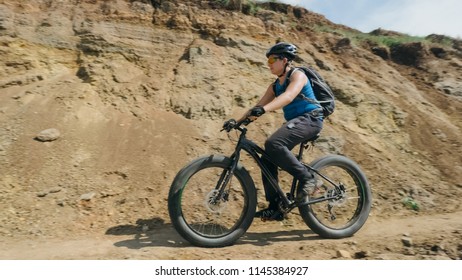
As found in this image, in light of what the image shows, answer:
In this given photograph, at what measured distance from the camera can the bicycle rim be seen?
481 centimetres

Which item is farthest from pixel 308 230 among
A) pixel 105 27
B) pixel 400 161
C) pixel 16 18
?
pixel 16 18

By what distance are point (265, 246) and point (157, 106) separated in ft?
12.4

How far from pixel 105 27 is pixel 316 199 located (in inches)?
229

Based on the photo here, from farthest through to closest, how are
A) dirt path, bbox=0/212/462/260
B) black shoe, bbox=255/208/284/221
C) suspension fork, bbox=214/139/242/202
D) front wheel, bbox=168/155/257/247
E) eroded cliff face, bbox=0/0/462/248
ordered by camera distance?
eroded cliff face, bbox=0/0/462/248 < black shoe, bbox=255/208/284/221 < suspension fork, bbox=214/139/242/202 < front wheel, bbox=168/155/257/247 < dirt path, bbox=0/212/462/260

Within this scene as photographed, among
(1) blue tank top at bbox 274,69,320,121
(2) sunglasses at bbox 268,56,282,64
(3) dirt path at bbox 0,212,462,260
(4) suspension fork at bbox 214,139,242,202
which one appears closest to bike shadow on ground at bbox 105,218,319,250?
(3) dirt path at bbox 0,212,462,260

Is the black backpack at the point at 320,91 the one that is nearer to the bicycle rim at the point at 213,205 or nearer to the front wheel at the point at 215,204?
the front wheel at the point at 215,204

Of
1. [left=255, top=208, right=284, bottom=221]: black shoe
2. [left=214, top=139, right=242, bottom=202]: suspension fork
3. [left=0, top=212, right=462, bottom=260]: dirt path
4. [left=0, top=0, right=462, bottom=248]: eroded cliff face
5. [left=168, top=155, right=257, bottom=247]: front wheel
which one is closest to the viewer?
[left=0, top=212, right=462, bottom=260]: dirt path

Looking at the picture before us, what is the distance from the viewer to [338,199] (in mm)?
5281

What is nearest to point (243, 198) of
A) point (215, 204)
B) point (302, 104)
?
point (215, 204)

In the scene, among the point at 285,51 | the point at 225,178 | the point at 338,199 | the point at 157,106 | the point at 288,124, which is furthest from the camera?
the point at 157,106

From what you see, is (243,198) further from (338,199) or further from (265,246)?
(338,199)

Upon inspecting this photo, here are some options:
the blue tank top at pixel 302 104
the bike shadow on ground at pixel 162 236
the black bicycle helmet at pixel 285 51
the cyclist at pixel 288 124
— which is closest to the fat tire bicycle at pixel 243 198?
the cyclist at pixel 288 124

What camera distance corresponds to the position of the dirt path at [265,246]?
4.46 metres

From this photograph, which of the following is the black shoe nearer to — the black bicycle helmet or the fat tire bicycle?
the fat tire bicycle
